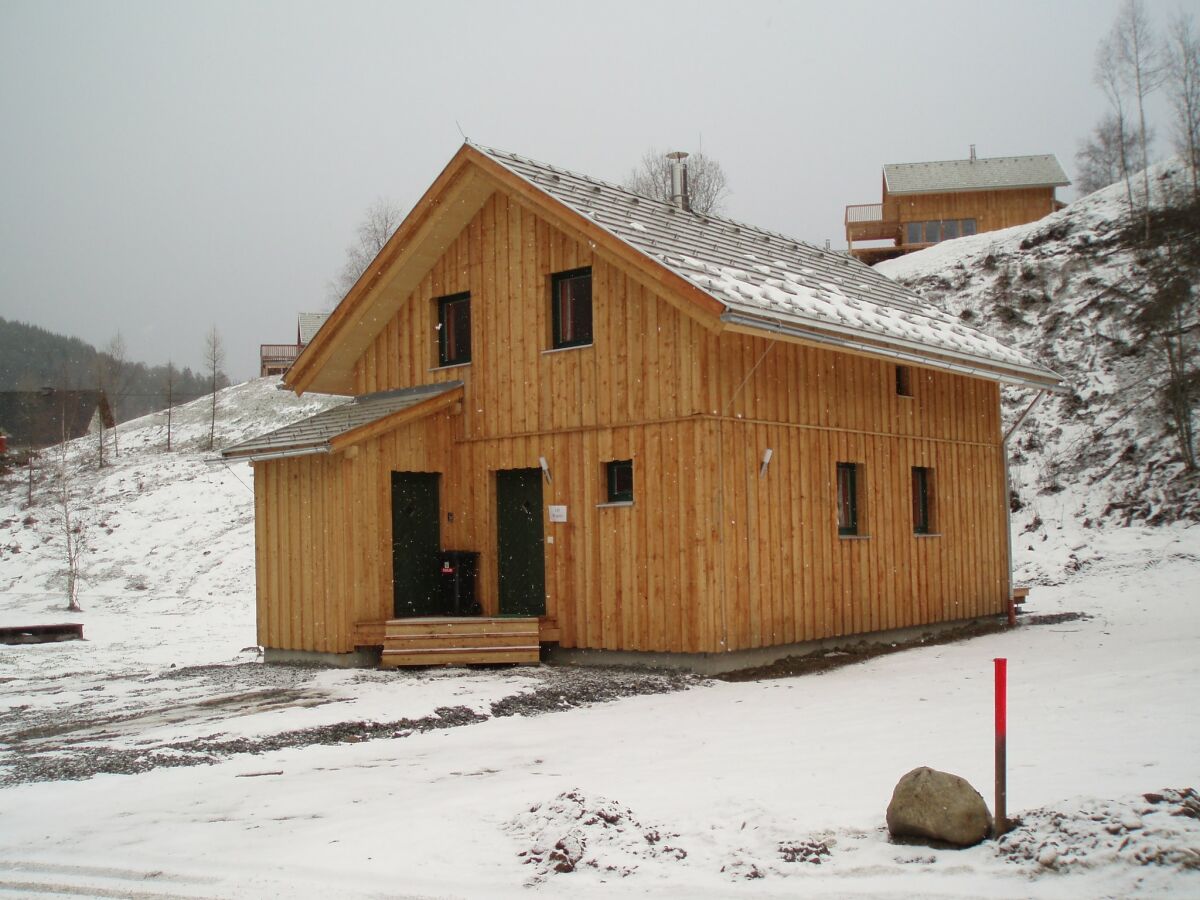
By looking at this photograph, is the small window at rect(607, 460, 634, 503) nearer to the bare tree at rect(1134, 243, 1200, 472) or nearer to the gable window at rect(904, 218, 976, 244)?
the bare tree at rect(1134, 243, 1200, 472)

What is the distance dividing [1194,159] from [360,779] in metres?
36.4

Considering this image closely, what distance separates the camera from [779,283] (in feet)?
47.4

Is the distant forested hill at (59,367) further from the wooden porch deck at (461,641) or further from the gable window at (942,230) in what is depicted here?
the wooden porch deck at (461,641)

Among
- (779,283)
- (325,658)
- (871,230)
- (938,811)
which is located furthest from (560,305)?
(871,230)

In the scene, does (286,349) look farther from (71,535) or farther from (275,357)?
(71,535)

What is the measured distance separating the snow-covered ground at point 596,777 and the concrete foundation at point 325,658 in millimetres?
471

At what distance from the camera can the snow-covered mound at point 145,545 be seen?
23.9m

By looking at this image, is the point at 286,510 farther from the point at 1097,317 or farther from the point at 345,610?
the point at 1097,317

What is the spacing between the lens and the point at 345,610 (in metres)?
14.0

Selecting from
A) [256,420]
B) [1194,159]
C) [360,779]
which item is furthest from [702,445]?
[256,420]

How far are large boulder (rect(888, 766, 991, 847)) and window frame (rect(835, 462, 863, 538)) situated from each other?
31.1ft

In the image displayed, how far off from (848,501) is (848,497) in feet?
0.19

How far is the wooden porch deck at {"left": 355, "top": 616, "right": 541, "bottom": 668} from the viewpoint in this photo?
1343 cm

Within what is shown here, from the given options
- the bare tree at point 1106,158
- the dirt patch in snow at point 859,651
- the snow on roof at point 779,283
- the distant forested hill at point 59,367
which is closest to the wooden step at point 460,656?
the dirt patch in snow at point 859,651
